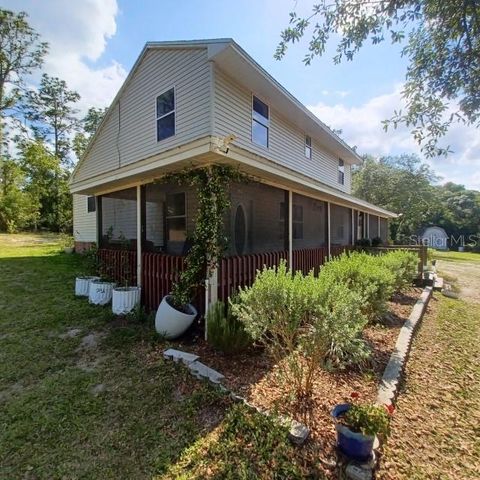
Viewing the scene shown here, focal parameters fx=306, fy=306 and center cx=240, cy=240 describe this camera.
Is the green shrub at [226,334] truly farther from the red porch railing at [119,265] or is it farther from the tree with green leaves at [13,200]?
the tree with green leaves at [13,200]

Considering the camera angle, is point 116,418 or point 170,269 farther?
point 170,269

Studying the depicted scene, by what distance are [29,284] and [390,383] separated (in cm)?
879

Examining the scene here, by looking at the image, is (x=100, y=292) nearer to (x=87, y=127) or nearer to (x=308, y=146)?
(x=308, y=146)

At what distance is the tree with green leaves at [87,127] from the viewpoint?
85.6ft

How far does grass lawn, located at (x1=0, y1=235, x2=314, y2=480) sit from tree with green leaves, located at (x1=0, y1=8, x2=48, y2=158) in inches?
941

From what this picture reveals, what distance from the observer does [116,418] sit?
10.4 ft

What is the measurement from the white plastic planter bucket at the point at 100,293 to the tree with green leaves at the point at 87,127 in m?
23.3

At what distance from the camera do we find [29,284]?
325 inches

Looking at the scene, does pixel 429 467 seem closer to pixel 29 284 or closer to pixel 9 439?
pixel 9 439

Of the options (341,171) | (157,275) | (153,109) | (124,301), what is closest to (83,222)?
(153,109)

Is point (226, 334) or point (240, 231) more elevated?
point (240, 231)

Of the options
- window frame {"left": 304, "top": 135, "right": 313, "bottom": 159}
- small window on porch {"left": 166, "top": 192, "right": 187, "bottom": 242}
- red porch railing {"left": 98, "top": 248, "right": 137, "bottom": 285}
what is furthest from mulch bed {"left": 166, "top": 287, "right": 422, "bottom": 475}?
window frame {"left": 304, "top": 135, "right": 313, "bottom": 159}

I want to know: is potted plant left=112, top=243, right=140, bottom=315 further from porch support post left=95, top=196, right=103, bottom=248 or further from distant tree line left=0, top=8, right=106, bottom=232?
distant tree line left=0, top=8, right=106, bottom=232

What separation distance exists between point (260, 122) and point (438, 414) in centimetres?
836
